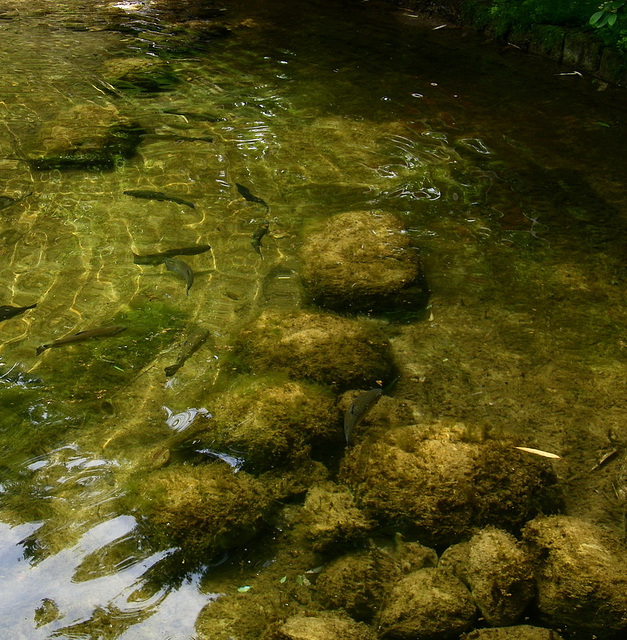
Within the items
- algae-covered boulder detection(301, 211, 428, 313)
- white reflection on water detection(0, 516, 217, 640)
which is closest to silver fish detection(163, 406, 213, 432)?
white reflection on water detection(0, 516, 217, 640)

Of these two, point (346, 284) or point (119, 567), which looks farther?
point (346, 284)

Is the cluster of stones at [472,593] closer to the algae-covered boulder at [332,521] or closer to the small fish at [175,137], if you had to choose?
the algae-covered boulder at [332,521]

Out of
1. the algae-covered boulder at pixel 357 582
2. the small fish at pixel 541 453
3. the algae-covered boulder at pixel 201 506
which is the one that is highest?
the small fish at pixel 541 453

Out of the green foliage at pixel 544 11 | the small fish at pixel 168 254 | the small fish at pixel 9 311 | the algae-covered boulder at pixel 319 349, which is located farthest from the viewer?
the green foliage at pixel 544 11

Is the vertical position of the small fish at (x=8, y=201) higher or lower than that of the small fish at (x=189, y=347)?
higher

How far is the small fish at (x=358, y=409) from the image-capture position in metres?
3.55

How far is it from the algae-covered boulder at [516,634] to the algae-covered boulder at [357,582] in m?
0.42

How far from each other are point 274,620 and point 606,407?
242cm

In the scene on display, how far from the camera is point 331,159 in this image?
21.4ft

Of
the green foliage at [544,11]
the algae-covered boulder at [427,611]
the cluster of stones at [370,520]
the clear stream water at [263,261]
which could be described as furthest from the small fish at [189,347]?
the green foliage at [544,11]

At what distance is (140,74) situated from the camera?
8711mm

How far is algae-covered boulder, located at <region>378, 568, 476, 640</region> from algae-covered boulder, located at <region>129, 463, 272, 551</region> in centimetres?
79

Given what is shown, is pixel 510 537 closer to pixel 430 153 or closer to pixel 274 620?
pixel 274 620

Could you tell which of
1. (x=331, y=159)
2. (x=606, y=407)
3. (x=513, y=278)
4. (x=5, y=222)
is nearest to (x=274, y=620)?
(x=606, y=407)
